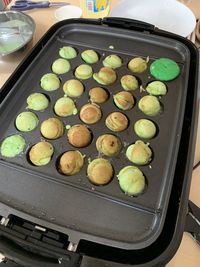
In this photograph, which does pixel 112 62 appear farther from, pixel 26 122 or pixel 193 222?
pixel 193 222

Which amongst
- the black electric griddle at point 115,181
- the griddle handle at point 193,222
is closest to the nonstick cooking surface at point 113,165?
the black electric griddle at point 115,181

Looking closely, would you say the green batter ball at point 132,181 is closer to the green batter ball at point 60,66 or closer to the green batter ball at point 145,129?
the green batter ball at point 145,129

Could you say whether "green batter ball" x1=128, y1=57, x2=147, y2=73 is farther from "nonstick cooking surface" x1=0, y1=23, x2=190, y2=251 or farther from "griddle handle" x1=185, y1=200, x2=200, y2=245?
"griddle handle" x1=185, y1=200, x2=200, y2=245

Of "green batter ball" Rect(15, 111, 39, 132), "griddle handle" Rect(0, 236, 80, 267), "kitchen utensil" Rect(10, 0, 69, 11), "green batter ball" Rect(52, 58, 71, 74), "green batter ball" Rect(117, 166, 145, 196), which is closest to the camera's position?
"griddle handle" Rect(0, 236, 80, 267)

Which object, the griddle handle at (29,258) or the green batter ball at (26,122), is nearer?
the griddle handle at (29,258)

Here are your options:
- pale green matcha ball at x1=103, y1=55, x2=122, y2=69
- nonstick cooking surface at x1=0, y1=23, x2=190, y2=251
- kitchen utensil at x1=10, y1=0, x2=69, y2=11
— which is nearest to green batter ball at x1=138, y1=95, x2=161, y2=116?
nonstick cooking surface at x1=0, y1=23, x2=190, y2=251

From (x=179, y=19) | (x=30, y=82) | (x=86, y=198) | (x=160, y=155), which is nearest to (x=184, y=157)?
(x=160, y=155)

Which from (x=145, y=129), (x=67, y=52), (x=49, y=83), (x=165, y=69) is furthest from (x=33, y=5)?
(x=145, y=129)
